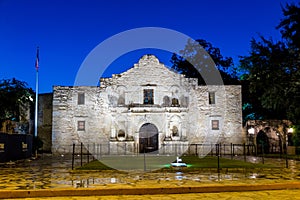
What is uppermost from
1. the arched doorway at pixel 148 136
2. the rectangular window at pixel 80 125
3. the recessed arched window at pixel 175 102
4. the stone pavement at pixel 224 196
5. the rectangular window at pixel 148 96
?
the rectangular window at pixel 148 96

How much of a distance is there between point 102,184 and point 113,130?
20.2 meters

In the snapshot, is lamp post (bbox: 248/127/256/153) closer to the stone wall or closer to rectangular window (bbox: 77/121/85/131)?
rectangular window (bbox: 77/121/85/131)

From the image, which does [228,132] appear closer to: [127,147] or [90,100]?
[127,147]

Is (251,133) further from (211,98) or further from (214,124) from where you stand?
(211,98)

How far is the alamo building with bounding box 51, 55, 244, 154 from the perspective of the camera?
29.4 meters

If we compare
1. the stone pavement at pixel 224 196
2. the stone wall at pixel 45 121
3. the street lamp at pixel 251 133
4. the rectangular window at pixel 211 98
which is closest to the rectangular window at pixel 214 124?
the rectangular window at pixel 211 98

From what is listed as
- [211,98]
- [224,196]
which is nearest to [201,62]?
[211,98]

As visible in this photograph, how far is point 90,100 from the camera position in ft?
99.5

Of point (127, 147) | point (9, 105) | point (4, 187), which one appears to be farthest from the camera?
point (127, 147)

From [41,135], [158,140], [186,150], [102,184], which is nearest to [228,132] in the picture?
[186,150]

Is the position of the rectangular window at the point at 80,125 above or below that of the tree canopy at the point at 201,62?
below

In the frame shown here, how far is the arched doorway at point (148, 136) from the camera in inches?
1171

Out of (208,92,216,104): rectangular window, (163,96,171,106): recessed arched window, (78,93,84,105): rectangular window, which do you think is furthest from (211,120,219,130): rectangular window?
(78,93,84,105): rectangular window

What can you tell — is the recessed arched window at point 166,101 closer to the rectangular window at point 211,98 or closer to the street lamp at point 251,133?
the rectangular window at point 211,98
